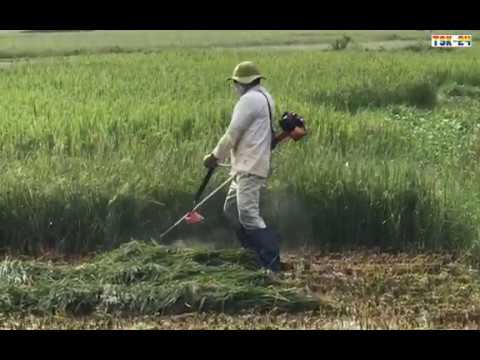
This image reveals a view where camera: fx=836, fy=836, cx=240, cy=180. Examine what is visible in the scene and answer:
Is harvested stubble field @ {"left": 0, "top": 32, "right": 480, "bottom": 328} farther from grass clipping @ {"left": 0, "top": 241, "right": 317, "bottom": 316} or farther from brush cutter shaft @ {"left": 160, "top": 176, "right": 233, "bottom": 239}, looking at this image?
brush cutter shaft @ {"left": 160, "top": 176, "right": 233, "bottom": 239}

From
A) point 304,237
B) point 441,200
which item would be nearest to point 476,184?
point 441,200

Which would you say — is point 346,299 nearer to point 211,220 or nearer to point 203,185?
point 203,185

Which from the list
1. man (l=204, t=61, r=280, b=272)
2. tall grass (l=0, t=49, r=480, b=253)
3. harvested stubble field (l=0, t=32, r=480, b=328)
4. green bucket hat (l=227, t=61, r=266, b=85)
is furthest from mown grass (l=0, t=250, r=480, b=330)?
green bucket hat (l=227, t=61, r=266, b=85)

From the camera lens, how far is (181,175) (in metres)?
6.25

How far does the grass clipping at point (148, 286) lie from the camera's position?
182 inches

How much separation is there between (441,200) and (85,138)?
3068 mm

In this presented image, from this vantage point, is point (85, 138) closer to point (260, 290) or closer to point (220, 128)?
point (220, 128)

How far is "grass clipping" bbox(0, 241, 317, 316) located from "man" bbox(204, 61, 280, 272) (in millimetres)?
161

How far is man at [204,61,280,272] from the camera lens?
17.2 feet

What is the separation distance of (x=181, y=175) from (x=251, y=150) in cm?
112

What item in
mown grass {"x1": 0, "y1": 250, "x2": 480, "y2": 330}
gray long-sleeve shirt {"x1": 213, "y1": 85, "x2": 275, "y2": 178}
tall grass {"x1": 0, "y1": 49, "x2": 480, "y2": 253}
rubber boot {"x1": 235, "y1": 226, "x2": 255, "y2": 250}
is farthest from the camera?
tall grass {"x1": 0, "y1": 49, "x2": 480, "y2": 253}

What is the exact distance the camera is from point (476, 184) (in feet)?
22.0

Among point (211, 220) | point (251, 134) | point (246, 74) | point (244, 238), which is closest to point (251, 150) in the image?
point (251, 134)

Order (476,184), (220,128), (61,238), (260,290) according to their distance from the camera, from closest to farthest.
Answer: (260,290) < (61,238) < (476,184) < (220,128)
